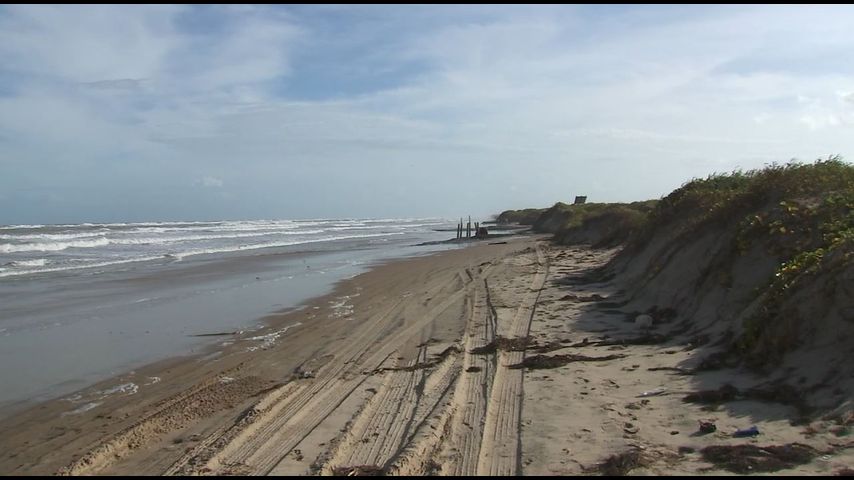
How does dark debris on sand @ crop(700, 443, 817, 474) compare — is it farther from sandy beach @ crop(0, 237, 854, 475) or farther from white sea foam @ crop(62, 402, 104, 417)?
white sea foam @ crop(62, 402, 104, 417)

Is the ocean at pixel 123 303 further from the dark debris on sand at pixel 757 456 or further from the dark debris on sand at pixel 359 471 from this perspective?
the dark debris on sand at pixel 757 456

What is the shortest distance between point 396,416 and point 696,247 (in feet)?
25.5

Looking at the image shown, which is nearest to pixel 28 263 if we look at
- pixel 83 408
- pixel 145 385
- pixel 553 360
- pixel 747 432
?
pixel 145 385

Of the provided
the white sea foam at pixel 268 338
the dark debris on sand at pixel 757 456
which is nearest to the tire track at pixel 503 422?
the dark debris on sand at pixel 757 456

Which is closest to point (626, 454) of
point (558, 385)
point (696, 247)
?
point (558, 385)

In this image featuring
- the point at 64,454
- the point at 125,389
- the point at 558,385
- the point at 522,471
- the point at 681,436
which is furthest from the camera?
the point at 125,389

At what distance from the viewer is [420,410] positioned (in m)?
6.34

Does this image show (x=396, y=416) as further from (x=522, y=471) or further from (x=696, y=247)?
(x=696, y=247)

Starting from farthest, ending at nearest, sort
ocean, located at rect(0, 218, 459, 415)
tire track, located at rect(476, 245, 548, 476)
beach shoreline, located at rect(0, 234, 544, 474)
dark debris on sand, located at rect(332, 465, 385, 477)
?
ocean, located at rect(0, 218, 459, 415) → beach shoreline, located at rect(0, 234, 544, 474) → tire track, located at rect(476, 245, 548, 476) → dark debris on sand, located at rect(332, 465, 385, 477)

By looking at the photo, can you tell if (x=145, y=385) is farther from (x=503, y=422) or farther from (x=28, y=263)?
(x=28, y=263)

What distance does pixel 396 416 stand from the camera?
6.21 meters

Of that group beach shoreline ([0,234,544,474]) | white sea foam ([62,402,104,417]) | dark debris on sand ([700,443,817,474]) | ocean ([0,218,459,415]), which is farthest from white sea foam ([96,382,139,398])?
dark debris on sand ([700,443,817,474])

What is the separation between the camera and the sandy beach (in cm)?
502

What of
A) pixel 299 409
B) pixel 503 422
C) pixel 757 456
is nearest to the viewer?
pixel 757 456
